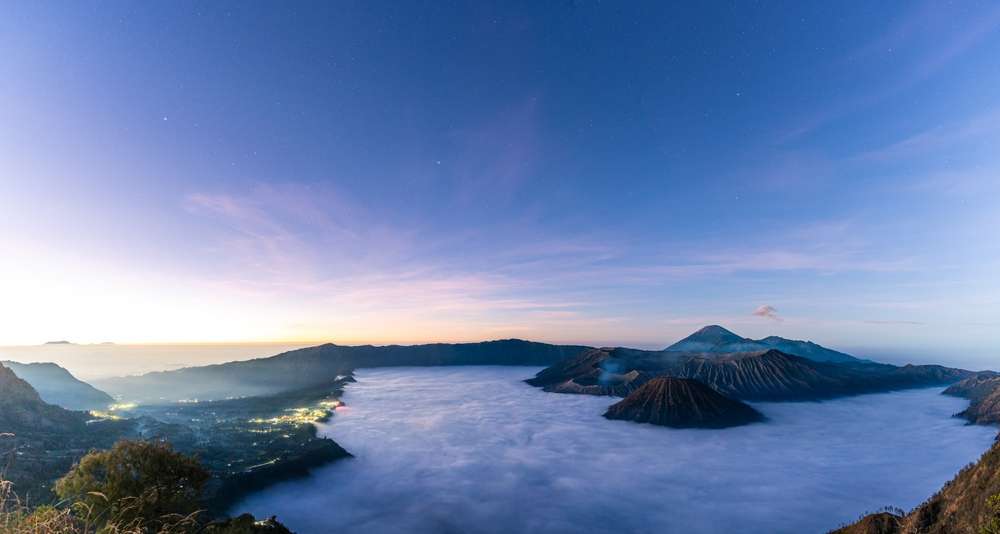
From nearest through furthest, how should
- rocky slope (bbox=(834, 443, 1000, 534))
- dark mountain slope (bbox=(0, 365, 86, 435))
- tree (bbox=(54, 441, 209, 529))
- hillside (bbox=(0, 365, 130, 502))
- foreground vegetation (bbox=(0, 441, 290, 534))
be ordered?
rocky slope (bbox=(834, 443, 1000, 534)), foreground vegetation (bbox=(0, 441, 290, 534)), tree (bbox=(54, 441, 209, 529)), hillside (bbox=(0, 365, 130, 502)), dark mountain slope (bbox=(0, 365, 86, 435))

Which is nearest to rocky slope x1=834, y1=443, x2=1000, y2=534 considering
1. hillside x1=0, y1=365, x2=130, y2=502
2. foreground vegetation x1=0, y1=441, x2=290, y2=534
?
foreground vegetation x1=0, y1=441, x2=290, y2=534

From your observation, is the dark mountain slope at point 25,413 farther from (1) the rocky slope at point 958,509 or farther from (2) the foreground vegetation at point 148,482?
(1) the rocky slope at point 958,509

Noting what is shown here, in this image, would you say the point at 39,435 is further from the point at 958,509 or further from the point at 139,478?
the point at 958,509

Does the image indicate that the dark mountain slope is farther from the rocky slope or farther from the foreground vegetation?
the rocky slope

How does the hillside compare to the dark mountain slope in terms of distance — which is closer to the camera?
the hillside

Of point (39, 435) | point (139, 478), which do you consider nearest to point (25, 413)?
point (39, 435)
